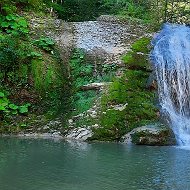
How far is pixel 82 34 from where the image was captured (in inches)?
765

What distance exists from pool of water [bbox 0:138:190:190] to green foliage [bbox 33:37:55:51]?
18.8 feet

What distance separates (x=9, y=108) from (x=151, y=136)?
4973mm

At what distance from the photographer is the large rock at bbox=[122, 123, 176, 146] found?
493 inches

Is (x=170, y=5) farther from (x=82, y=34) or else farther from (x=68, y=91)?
(x=68, y=91)

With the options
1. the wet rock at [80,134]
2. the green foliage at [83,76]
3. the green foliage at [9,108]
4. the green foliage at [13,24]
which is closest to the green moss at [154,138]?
the wet rock at [80,134]

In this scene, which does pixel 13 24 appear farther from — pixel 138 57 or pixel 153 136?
pixel 153 136

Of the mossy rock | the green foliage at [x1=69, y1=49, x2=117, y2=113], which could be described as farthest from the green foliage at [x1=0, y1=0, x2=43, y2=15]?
the mossy rock

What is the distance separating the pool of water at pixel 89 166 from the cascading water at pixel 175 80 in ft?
6.99

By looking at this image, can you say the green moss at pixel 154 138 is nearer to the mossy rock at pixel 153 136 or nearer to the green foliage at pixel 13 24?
the mossy rock at pixel 153 136

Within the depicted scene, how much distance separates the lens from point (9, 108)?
14523mm

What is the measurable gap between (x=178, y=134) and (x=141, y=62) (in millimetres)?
3936

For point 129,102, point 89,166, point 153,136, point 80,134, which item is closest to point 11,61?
point 80,134

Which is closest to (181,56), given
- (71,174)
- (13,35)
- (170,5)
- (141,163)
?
(13,35)

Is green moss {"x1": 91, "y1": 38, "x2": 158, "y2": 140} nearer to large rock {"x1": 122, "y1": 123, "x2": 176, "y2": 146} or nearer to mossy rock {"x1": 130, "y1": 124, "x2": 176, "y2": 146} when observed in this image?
large rock {"x1": 122, "y1": 123, "x2": 176, "y2": 146}
